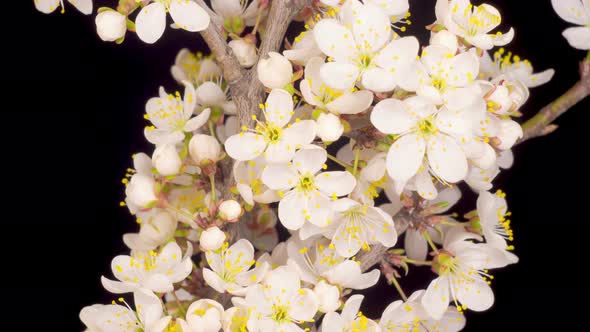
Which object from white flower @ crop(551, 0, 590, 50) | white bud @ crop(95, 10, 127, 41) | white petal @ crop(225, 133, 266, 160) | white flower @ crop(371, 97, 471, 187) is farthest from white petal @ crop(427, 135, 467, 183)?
white bud @ crop(95, 10, 127, 41)

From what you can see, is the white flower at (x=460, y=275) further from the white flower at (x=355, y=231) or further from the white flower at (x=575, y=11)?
the white flower at (x=575, y=11)

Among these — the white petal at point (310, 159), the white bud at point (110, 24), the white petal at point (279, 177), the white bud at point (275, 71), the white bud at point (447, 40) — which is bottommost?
the white petal at point (279, 177)

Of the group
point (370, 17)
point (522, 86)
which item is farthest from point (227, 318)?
point (522, 86)

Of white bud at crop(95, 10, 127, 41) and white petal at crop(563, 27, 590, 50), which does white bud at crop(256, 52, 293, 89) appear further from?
white petal at crop(563, 27, 590, 50)

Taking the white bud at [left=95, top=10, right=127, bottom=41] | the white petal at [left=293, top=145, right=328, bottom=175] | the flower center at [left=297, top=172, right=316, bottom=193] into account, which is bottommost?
the flower center at [left=297, top=172, right=316, bottom=193]

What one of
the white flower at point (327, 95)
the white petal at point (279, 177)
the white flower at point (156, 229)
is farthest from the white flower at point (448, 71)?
the white flower at point (156, 229)

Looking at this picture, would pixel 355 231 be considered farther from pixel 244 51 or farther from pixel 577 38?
pixel 577 38
